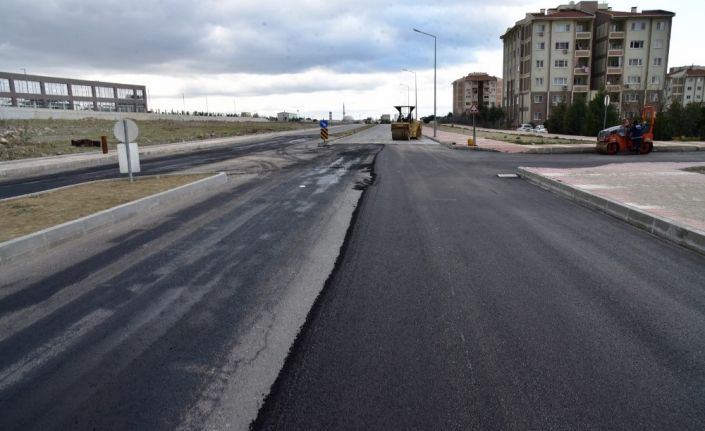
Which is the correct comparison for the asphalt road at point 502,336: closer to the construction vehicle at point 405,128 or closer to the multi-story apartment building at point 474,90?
the construction vehicle at point 405,128

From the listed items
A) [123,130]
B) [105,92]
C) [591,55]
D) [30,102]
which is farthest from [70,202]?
[105,92]

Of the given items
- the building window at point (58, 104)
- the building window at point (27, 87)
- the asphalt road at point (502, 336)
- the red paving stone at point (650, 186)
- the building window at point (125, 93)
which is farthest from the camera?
the building window at point (125, 93)

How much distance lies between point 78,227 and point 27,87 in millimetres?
108352

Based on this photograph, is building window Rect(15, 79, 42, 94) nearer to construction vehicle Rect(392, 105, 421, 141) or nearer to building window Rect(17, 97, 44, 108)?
building window Rect(17, 97, 44, 108)

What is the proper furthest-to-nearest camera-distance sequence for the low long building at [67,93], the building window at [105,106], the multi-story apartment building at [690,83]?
the multi-story apartment building at [690,83] → the building window at [105,106] → the low long building at [67,93]

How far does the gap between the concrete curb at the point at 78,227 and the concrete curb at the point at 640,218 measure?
365 inches

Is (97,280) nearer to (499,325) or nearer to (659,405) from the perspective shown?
(499,325)

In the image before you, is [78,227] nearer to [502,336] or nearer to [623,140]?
[502,336]

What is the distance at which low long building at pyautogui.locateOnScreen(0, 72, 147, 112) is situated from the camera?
298 ft

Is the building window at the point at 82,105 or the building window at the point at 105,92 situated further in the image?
the building window at the point at 105,92

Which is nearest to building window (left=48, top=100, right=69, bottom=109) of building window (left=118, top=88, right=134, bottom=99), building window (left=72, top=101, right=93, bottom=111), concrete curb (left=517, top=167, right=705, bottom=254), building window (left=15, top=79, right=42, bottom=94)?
building window (left=72, top=101, right=93, bottom=111)

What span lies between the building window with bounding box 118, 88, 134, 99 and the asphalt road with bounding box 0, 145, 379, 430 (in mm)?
126488

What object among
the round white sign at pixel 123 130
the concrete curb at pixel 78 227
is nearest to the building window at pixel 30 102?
the round white sign at pixel 123 130

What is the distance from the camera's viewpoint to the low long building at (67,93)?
9081 centimetres
